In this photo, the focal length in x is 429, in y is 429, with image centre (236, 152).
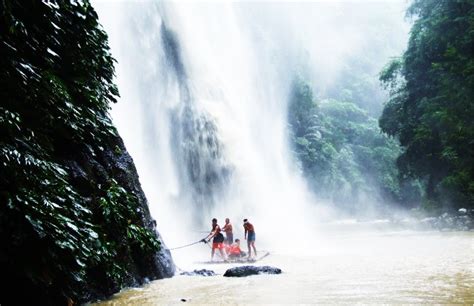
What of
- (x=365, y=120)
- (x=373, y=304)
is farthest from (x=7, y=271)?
(x=365, y=120)

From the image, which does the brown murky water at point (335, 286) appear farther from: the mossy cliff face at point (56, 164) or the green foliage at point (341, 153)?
the green foliage at point (341, 153)

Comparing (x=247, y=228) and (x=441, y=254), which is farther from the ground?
(x=247, y=228)

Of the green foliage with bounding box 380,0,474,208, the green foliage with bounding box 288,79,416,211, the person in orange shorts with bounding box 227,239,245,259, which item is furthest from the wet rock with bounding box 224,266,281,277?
the green foliage with bounding box 288,79,416,211

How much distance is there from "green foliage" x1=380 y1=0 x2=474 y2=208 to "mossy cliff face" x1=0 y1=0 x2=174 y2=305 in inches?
682

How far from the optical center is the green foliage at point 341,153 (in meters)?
46.0

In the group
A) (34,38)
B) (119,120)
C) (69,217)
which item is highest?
(119,120)

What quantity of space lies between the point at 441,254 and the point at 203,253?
361 inches

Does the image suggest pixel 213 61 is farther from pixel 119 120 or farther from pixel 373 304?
pixel 373 304

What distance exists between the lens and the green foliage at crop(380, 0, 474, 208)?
19875 millimetres

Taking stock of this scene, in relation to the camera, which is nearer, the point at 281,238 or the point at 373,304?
the point at 373,304

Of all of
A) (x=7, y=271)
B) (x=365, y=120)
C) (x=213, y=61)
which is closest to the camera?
(x=7, y=271)

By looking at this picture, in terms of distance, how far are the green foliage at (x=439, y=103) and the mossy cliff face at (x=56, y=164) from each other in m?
17.3

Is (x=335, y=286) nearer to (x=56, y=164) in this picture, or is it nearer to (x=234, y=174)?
(x=56, y=164)

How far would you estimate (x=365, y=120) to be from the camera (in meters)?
60.9
